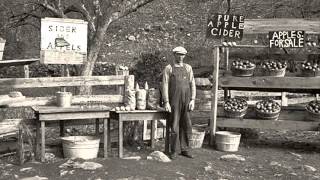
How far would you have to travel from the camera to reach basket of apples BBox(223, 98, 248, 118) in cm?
1021

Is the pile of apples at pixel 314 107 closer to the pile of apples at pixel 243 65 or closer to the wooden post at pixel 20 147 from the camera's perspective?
the pile of apples at pixel 243 65

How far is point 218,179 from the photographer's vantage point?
794 cm

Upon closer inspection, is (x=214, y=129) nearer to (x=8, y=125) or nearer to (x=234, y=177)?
(x=234, y=177)

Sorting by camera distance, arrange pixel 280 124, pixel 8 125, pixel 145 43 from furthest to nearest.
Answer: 1. pixel 145 43
2. pixel 280 124
3. pixel 8 125

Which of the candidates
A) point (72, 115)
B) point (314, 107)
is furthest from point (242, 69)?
point (72, 115)

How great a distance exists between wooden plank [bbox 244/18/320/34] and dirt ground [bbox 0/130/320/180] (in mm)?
2400

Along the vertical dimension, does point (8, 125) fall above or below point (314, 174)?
above

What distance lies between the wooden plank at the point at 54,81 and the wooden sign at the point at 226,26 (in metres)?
2.10

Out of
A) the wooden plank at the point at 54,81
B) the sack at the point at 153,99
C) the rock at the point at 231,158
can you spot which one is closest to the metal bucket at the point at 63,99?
the wooden plank at the point at 54,81

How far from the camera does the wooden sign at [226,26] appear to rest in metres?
10.2

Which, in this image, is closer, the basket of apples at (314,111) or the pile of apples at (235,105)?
the basket of apples at (314,111)

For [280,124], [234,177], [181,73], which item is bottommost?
[234,177]

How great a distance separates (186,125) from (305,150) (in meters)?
2.78

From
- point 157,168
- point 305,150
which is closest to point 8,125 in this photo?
point 157,168
